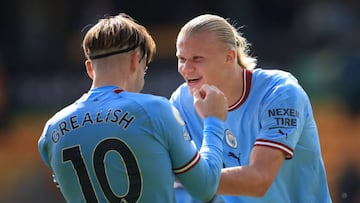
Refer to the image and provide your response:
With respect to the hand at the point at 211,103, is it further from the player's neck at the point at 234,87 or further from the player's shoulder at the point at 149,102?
the player's neck at the point at 234,87

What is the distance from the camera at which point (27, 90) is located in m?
16.3

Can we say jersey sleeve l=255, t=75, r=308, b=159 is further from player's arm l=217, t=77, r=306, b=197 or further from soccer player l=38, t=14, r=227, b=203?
soccer player l=38, t=14, r=227, b=203

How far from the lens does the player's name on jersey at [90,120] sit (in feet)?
13.3

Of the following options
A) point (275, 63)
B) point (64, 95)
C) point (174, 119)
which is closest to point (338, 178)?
point (275, 63)

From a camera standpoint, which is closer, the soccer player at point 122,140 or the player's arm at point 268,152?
the soccer player at point 122,140

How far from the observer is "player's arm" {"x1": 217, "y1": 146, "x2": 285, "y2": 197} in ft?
15.7

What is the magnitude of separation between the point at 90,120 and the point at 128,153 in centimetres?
20

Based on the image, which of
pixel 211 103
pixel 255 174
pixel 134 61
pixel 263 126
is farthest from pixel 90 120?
pixel 263 126

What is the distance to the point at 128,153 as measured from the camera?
4.05 metres

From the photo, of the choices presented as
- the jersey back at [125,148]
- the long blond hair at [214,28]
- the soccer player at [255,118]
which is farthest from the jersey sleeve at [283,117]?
the jersey back at [125,148]

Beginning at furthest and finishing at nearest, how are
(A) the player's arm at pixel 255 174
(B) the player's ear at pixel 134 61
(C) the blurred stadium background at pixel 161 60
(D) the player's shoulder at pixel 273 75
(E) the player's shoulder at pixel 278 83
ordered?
(C) the blurred stadium background at pixel 161 60 → (D) the player's shoulder at pixel 273 75 → (E) the player's shoulder at pixel 278 83 → (A) the player's arm at pixel 255 174 → (B) the player's ear at pixel 134 61

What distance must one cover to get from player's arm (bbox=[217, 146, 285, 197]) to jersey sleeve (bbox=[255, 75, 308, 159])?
0.04 m

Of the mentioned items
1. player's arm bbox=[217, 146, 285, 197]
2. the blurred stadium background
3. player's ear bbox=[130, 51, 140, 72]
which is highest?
player's ear bbox=[130, 51, 140, 72]

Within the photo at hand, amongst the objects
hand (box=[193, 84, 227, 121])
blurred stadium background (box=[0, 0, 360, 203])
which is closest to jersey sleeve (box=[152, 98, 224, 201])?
hand (box=[193, 84, 227, 121])
